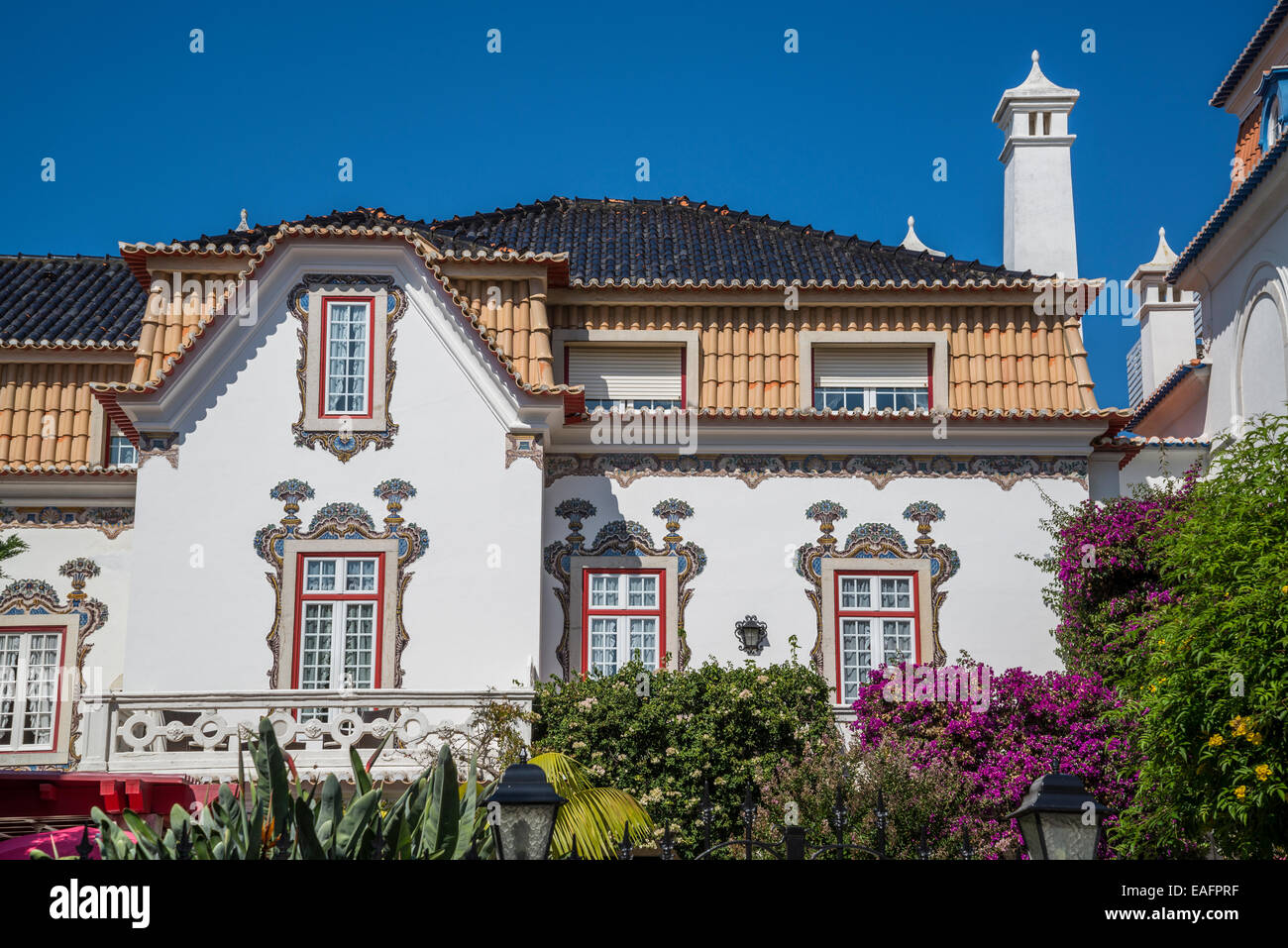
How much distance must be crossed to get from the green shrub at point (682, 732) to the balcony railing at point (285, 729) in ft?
2.16

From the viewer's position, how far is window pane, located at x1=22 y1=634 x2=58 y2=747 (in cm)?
2005

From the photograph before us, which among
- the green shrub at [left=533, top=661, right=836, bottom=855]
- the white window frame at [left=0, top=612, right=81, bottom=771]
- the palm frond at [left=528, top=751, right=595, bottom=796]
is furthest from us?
the white window frame at [left=0, top=612, right=81, bottom=771]

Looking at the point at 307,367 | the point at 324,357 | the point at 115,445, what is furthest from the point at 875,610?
the point at 115,445

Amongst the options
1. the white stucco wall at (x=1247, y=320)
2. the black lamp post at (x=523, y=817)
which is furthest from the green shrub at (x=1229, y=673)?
the white stucco wall at (x=1247, y=320)

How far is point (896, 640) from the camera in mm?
19844

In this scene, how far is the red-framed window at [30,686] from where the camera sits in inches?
789

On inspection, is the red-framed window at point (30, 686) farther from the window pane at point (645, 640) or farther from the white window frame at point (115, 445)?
the window pane at point (645, 640)

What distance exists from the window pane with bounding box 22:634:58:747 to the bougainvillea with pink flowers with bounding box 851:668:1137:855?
1067cm

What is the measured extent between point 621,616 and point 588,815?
5.53 metres

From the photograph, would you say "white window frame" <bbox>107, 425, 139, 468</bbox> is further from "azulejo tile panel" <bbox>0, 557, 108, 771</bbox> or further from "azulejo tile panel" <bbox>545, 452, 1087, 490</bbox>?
"azulejo tile panel" <bbox>545, 452, 1087, 490</bbox>

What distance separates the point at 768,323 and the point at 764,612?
174 inches

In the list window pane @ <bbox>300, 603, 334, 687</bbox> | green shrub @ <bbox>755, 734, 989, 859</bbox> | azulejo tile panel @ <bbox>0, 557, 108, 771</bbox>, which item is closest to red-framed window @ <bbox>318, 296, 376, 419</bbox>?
window pane @ <bbox>300, 603, 334, 687</bbox>

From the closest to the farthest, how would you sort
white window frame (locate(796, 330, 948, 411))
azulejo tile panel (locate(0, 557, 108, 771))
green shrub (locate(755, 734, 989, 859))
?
green shrub (locate(755, 734, 989, 859))
azulejo tile panel (locate(0, 557, 108, 771))
white window frame (locate(796, 330, 948, 411))
